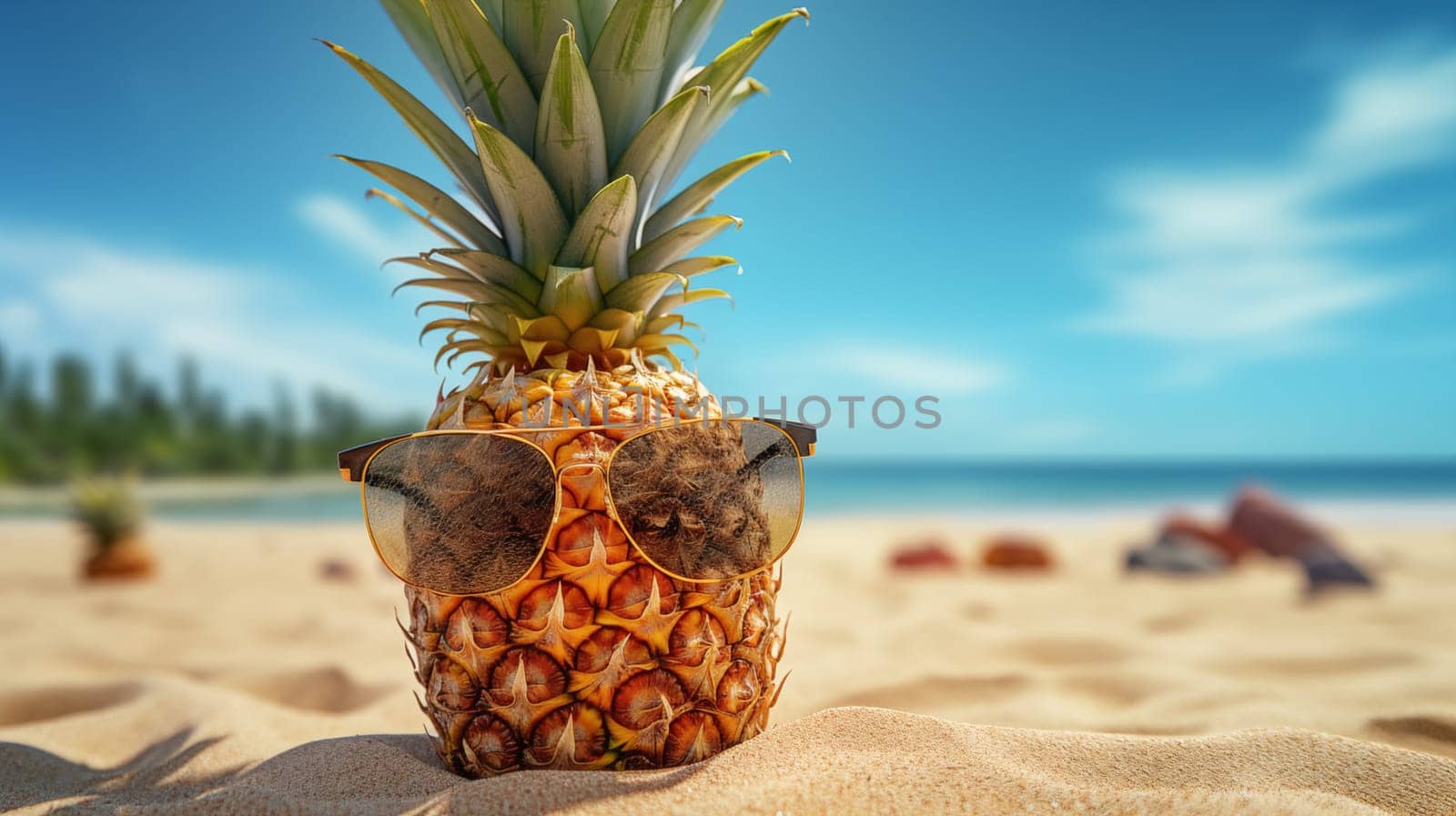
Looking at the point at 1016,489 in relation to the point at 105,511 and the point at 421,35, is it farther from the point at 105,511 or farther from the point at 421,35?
the point at 421,35

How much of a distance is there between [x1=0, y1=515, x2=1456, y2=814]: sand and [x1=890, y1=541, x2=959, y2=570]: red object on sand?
1.17 m

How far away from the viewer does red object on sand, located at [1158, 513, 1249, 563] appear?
9.66 metres

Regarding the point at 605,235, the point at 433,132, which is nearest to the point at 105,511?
the point at 433,132

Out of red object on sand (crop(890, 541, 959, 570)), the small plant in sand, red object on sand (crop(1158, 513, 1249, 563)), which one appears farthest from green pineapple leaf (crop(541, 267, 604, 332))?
red object on sand (crop(1158, 513, 1249, 563))

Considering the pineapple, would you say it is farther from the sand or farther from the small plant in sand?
the small plant in sand

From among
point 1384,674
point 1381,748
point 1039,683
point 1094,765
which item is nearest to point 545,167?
point 1094,765

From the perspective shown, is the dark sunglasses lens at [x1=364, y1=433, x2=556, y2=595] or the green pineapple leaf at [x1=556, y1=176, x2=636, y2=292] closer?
the dark sunglasses lens at [x1=364, y1=433, x2=556, y2=595]

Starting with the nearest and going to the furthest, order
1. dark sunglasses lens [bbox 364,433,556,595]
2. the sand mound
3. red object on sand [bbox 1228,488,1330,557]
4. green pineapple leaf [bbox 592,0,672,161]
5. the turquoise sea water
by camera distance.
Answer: the sand mound < dark sunglasses lens [bbox 364,433,556,595] < green pineapple leaf [bbox 592,0,672,161] < red object on sand [bbox 1228,488,1330,557] < the turquoise sea water

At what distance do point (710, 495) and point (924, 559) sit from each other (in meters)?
7.85

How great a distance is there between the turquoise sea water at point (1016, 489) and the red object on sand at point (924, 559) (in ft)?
62.1

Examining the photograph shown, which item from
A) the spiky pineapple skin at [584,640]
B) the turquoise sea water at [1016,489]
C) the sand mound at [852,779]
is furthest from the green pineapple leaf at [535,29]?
the turquoise sea water at [1016,489]

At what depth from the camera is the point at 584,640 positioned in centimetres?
177

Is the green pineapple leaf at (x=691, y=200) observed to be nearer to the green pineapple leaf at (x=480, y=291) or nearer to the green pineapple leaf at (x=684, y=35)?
the green pineapple leaf at (x=684, y=35)

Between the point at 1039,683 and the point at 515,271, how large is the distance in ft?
10.1
